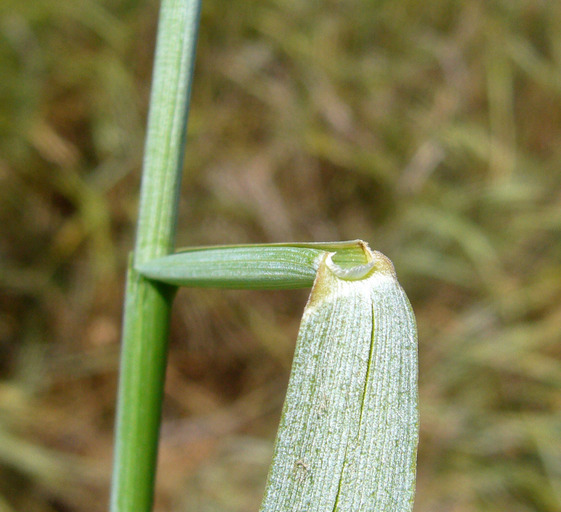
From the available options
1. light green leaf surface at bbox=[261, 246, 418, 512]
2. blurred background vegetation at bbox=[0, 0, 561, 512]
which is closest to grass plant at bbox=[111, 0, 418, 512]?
light green leaf surface at bbox=[261, 246, 418, 512]

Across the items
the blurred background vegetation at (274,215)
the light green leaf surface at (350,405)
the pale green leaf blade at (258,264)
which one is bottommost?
the light green leaf surface at (350,405)

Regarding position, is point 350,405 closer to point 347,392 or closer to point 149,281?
point 347,392

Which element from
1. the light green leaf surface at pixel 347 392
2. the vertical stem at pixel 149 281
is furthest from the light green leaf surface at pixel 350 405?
the vertical stem at pixel 149 281

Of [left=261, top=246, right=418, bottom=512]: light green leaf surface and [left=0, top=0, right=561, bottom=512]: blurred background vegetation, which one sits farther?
[left=0, top=0, right=561, bottom=512]: blurred background vegetation

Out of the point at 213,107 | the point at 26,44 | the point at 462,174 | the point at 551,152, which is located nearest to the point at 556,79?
the point at 551,152

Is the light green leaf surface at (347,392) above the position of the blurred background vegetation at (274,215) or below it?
below

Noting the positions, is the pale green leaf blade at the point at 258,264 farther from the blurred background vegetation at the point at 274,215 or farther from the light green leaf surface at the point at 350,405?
the blurred background vegetation at the point at 274,215

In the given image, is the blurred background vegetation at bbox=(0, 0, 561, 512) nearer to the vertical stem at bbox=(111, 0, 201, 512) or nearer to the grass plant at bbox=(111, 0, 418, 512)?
the vertical stem at bbox=(111, 0, 201, 512)
